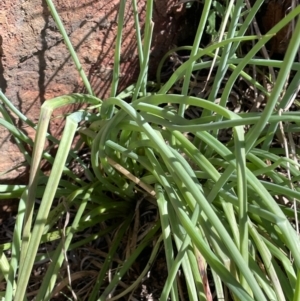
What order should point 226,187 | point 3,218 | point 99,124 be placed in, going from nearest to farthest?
point 226,187 → point 99,124 → point 3,218

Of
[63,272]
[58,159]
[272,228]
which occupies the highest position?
[58,159]

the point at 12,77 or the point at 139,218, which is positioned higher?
the point at 12,77

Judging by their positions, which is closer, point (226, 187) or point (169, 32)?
point (226, 187)

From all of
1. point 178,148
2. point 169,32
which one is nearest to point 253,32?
point 169,32

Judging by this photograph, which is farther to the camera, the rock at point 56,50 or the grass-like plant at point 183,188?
the rock at point 56,50

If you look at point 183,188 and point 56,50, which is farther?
point 56,50

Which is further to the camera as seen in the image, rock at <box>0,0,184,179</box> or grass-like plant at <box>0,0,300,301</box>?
rock at <box>0,0,184,179</box>

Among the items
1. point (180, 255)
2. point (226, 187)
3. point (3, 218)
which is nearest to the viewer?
point (180, 255)

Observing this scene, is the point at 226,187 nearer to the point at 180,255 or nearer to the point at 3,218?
the point at 180,255
